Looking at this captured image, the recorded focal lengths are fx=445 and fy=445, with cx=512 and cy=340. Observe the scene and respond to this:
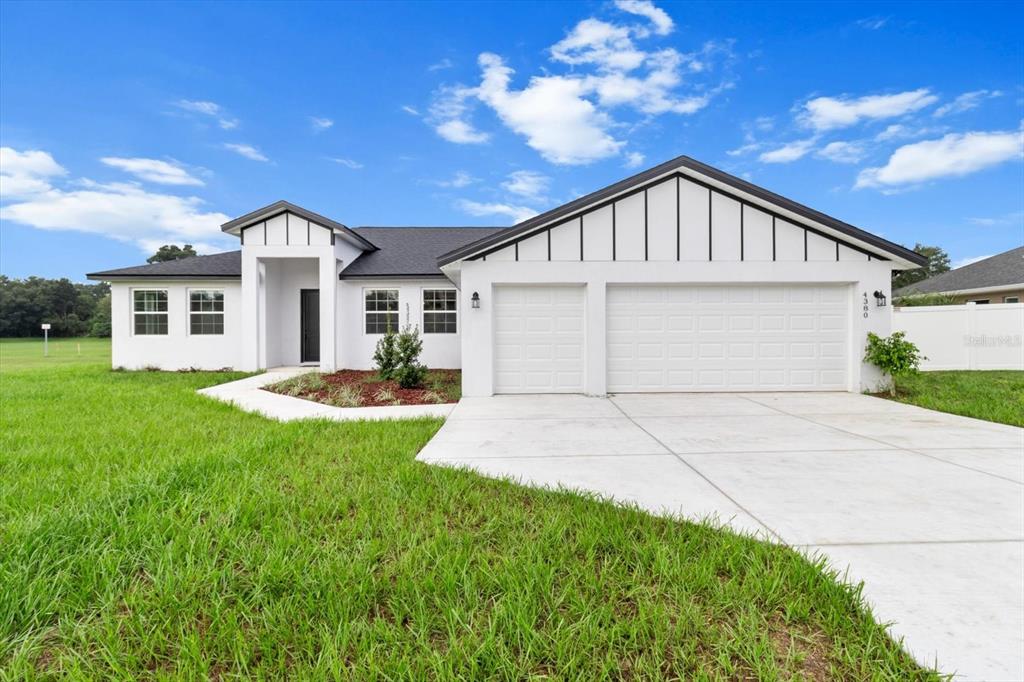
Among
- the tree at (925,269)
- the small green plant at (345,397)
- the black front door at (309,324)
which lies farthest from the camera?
the tree at (925,269)

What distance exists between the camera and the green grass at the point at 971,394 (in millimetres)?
6840

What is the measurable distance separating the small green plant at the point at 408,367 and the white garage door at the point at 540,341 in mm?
2052

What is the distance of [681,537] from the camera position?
8.96 feet

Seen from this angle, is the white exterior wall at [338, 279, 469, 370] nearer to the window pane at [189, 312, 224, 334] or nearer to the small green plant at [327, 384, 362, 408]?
the small green plant at [327, 384, 362, 408]

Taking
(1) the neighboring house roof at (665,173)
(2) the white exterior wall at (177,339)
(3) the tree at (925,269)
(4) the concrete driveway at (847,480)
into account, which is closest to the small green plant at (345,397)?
(4) the concrete driveway at (847,480)

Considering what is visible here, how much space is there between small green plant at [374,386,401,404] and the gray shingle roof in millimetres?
4994

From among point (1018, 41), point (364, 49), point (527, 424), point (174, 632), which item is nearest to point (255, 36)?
point (364, 49)

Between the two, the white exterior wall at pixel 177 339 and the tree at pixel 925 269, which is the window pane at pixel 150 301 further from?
the tree at pixel 925 269

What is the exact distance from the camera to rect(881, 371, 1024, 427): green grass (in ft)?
22.4

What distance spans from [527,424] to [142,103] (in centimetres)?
1989

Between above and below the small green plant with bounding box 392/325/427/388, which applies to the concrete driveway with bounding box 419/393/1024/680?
below

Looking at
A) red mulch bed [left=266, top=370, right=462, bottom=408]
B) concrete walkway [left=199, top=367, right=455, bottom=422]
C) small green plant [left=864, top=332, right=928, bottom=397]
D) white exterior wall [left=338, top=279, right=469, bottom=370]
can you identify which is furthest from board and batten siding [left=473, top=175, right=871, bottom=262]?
white exterior wall [left=338, top=279, right=469, bottom=370]

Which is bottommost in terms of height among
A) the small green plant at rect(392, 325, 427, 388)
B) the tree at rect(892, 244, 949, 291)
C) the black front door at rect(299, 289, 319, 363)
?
the small green plant at rect(392, 325, 427, 388)

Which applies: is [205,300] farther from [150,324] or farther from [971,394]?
[971,394]
